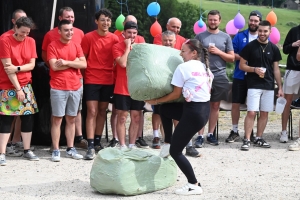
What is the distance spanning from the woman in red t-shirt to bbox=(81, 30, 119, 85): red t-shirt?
754mm

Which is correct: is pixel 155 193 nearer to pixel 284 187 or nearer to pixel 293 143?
pixel 284 187

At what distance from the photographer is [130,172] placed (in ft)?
20.8

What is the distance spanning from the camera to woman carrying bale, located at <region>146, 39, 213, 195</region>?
6148 millimetres

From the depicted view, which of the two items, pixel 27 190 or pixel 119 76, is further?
pixel 119 76

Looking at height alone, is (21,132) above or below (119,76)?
below

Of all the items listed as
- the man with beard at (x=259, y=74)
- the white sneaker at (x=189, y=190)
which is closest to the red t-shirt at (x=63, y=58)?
the white sneaker at (x=189, y=190)

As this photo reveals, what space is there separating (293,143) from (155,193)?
3.09 metres

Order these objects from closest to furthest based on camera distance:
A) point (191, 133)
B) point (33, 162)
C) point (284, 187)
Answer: point (191, 133) < point (284, 187) < point (33, 162)

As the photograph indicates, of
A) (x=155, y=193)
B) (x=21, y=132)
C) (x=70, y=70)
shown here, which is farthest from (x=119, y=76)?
(x=155, y=193)

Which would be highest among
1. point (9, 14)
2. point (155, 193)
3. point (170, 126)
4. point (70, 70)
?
point (9, 14)

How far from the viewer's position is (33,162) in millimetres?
7926

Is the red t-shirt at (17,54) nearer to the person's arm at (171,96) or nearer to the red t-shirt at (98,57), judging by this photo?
the red t-shirt at (98,57)

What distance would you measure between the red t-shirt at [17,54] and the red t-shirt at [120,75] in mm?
1054

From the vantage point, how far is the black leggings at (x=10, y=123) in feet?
25.6
